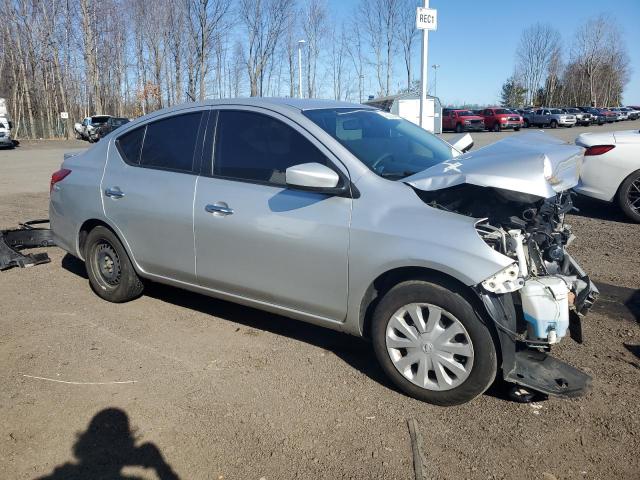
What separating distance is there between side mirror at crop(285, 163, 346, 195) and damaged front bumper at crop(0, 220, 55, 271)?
12.2 ft

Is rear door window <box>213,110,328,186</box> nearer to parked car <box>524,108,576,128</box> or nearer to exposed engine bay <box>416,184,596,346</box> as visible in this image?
exposed engine bay <box>416,184,596,346</box>

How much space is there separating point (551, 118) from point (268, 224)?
160 ft

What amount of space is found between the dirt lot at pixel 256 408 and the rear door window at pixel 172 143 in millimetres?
1290

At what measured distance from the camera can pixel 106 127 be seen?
3628cm

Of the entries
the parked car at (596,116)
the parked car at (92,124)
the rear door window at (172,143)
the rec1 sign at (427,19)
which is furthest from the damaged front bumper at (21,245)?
the parked car at (596,116)

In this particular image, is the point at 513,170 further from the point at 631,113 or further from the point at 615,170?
the point at 631,113

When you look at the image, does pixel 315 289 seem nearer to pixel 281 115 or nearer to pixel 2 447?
pixel 281 115

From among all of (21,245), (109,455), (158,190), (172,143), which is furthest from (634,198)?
(21,245)

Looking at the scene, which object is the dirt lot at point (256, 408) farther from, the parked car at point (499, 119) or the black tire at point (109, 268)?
the parked car at point (499, 119)

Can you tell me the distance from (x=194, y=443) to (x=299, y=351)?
119 cm

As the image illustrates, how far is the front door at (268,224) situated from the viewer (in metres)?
3.38

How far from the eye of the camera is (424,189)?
3152 mm

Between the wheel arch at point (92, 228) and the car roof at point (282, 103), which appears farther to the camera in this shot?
the wheel arch at point (92, 228)

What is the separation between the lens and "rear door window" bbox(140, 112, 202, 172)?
13.7 ft
